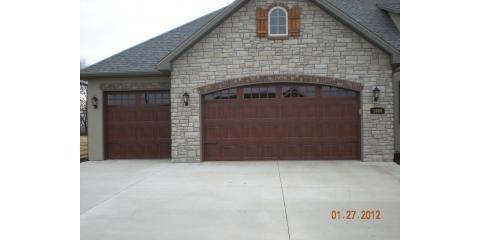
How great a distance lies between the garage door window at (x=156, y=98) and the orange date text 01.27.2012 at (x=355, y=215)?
29.5ft

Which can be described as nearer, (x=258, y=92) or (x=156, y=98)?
(x=258, y=92)

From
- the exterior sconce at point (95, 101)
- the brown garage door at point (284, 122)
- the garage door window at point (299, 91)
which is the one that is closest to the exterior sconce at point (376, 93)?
the brown garage door at point (284, 122)

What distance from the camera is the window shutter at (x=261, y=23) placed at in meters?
11.3

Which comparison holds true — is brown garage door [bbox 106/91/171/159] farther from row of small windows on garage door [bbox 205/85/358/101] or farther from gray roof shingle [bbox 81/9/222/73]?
row of small windows on garage door [bbox 205/85/358/101]

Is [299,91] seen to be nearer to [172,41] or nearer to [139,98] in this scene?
[139,98]

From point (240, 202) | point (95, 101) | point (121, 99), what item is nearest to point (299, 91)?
point (240, 202)

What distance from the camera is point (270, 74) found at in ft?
37.1

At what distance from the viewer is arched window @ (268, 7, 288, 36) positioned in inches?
448

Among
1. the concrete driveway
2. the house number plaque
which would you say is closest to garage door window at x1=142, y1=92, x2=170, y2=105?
the concrete driveway

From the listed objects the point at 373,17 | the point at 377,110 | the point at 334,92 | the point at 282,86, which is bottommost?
the point at 377,110

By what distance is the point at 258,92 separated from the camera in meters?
11.6

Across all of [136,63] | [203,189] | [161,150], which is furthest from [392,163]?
[136,63]

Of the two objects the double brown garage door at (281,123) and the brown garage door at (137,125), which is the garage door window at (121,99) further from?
the double brown garage door at (281,123)

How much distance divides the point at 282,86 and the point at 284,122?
4.16 feet
